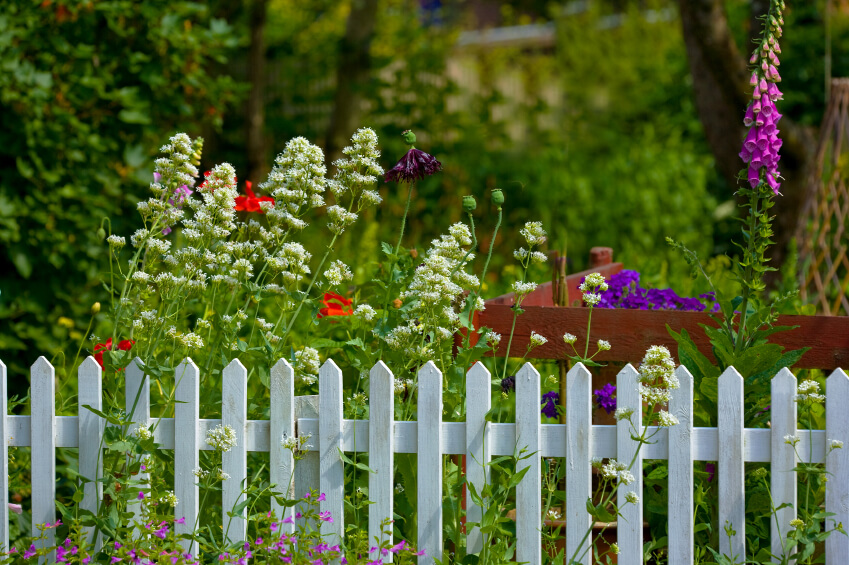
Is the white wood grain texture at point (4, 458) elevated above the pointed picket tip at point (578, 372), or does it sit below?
below

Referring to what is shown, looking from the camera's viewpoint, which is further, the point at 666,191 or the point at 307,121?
the point at 307,121

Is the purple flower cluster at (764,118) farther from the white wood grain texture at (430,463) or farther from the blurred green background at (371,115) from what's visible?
the white wood grain texture at (430,463)

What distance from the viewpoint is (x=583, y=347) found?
2.46 metres

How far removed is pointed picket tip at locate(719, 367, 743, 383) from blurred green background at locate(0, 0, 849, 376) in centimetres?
69

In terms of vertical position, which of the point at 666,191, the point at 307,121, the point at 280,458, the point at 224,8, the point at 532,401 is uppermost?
the point at 224,8

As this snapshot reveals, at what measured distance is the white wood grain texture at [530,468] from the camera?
210cm

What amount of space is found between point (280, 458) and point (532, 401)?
2.04 ft

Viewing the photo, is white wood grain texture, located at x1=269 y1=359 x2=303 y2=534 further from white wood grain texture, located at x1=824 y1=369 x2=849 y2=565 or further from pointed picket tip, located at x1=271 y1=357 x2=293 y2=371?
white wood grain texture, located at x1=824 y1=369 x2=849 y2=565

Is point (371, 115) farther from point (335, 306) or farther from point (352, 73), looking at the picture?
point (335, 306)

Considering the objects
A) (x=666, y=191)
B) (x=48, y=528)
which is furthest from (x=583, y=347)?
(x=666, y=191)

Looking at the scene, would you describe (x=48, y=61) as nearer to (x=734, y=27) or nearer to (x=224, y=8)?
(x=224, y=8)

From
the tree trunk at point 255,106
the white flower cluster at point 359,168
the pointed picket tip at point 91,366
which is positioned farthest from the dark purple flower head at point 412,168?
the tree trunk at point 255,106

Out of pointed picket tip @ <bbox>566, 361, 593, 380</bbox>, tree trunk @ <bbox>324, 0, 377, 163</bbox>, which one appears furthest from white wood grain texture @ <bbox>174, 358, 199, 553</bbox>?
tree trunk @ <bbox>324, 0, 377, 163</bbox>

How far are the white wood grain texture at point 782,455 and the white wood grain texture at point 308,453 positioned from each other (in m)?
1.06
